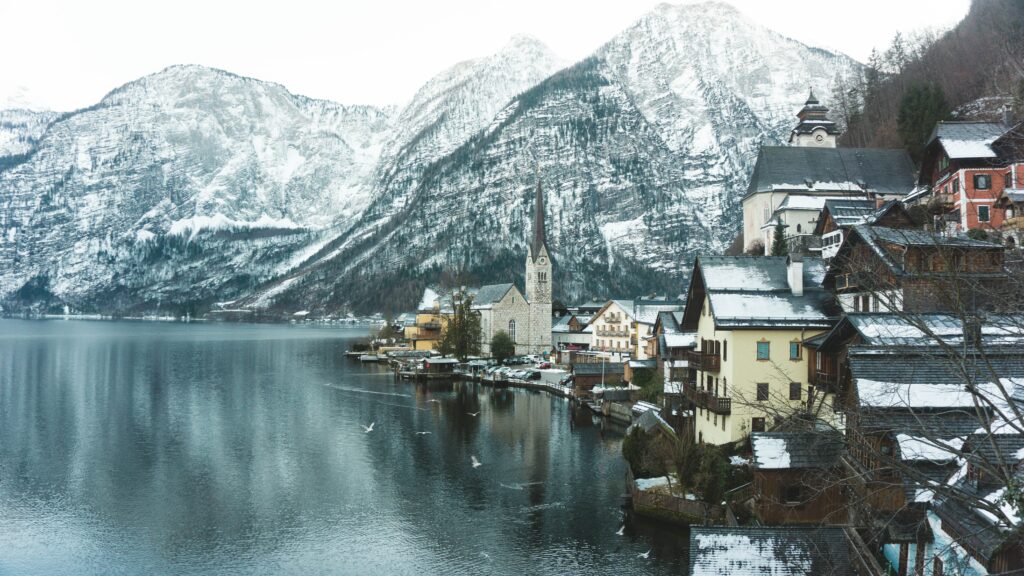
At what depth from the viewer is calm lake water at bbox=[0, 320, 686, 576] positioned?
26719 millimetres

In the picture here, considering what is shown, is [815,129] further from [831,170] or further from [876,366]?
[876,366]

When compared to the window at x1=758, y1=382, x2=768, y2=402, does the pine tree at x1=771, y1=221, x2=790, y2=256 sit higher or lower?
higher

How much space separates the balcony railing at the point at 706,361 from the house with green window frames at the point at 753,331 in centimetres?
4

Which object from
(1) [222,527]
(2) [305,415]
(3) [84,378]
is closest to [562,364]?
(2) [305,415]

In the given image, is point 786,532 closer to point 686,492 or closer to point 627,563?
point 627,563

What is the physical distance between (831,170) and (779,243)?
57.2 feet

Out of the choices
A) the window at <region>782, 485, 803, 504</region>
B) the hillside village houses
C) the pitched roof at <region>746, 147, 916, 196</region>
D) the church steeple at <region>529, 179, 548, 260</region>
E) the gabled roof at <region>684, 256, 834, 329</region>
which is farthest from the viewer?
the church steeple at <region>529, 179, 548, 260</region>

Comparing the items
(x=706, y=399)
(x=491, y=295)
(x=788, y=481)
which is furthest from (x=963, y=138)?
(x=491, y=295)

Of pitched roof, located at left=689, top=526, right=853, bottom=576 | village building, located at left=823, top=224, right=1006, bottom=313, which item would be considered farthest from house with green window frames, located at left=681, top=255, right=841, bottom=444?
pitched roof, located at left=689, top=526, right=853, bottom=576

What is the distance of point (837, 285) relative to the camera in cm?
2975

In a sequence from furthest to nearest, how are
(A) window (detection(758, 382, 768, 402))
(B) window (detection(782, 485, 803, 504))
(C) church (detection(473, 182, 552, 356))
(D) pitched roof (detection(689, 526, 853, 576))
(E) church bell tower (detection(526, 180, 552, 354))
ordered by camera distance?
(E) church bell tower (detection(526, 180, 552, 354)) < (C) church (detection(473, 182, 552, 356)) < (A) window (detection(758, 382, 768, 402)) < (B) window (detection(782, 485, 803, 504)) < (D) pitched roof (detection(689, 526, 853, 576))

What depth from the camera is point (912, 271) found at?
9.89 metres

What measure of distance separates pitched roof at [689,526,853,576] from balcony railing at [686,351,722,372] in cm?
1318

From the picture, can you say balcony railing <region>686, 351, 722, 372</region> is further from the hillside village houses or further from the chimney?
the chimney
